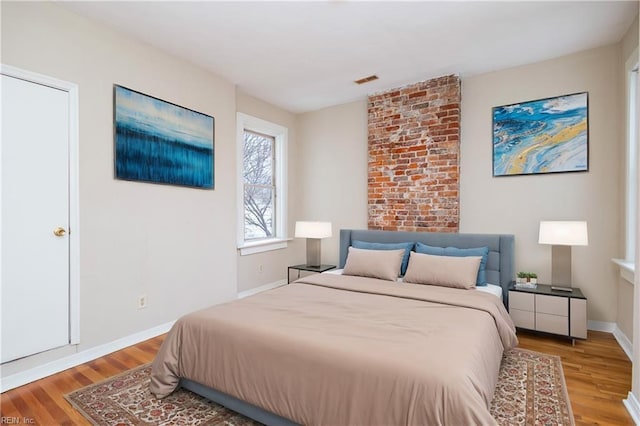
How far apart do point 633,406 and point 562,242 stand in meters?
1.43

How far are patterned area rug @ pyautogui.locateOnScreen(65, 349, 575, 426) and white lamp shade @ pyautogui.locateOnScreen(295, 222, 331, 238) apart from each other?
2.42 metres

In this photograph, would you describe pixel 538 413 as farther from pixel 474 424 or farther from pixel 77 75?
pixel 77 75

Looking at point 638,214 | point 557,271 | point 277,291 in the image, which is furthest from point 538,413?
point 277,291

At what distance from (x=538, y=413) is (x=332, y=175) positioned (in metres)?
3.66

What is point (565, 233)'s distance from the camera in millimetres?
3000

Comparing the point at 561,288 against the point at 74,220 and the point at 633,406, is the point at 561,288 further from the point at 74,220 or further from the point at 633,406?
the point at 74,220

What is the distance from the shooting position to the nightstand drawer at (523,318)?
10.1ft

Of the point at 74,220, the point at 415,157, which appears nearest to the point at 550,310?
the point at 415,157

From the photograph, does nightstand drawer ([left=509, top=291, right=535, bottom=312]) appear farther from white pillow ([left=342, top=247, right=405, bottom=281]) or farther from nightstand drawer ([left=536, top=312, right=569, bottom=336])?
white pillow ([left=342, top=247, right=405, bottom=281])

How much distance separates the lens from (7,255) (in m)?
2.27

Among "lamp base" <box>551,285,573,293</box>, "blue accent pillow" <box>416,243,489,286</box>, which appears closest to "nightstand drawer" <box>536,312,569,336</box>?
"lamp base" <box>551,285,573,293</box>

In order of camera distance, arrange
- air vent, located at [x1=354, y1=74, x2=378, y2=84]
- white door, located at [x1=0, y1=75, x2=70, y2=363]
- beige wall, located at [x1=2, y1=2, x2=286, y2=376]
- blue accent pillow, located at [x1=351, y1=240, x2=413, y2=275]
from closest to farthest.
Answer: white door, located at [x1=0, y1=75, x2=70, y2=363], beige wall, located at [x1=2, y1=2, x2=286, y2=376], blue accent pillow, located at [x1=351, y1=240, x2=413, y2=275], air vent, located at [x1=354, y1=74, x2=378, y2=84]

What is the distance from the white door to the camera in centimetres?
227

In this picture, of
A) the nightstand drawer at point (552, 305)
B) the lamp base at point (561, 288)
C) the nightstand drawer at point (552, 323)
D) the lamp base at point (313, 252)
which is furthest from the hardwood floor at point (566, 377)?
the lamp base at point (313, 252)
